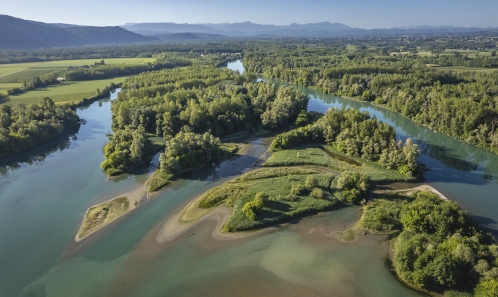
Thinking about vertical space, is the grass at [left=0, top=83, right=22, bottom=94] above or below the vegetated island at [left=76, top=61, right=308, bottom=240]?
above

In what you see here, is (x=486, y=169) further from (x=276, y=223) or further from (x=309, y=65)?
(x=309, y=65)

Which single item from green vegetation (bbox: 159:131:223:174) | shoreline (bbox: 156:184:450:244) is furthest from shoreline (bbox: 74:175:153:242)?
shoreline (bbox: 156:184:450:244)

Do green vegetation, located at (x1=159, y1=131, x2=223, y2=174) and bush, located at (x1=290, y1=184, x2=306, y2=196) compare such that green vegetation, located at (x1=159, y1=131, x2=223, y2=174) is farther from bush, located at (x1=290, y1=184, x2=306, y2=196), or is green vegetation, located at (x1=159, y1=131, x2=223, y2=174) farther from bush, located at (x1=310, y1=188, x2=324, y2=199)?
bush, located at (x1=310, y1=188, x2=324, y2=199)

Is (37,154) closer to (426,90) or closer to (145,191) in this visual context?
(145,191)

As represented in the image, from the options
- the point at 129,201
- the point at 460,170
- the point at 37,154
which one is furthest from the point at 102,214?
the point at 460,170

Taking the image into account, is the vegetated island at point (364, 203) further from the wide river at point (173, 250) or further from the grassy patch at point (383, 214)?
the wide river at point (173, 250)

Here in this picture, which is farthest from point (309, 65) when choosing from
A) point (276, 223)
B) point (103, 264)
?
point (103, 264)
